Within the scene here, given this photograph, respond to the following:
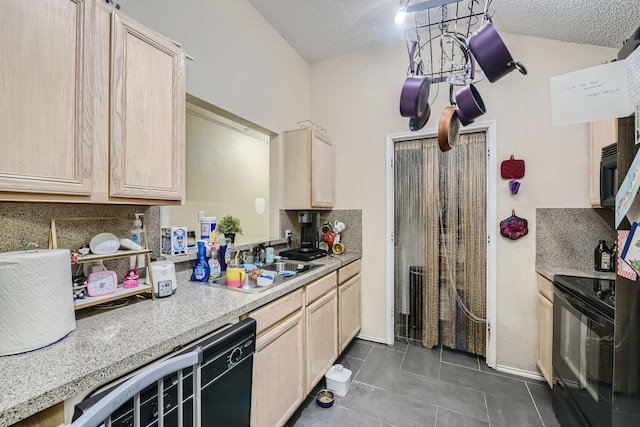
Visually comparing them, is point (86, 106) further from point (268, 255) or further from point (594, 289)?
point (594, 289)

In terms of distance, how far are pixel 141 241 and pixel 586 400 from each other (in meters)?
2.38

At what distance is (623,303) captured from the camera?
577mm

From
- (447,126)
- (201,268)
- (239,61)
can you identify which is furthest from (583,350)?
(239,61)

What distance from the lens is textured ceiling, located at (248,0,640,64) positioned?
1.67 meters

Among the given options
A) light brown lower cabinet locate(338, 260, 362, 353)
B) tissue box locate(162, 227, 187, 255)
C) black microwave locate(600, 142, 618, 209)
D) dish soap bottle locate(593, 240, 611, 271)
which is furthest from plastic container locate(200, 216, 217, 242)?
dish soap bottle locate(593, 240, 611, 271)

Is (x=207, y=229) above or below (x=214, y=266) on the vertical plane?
above

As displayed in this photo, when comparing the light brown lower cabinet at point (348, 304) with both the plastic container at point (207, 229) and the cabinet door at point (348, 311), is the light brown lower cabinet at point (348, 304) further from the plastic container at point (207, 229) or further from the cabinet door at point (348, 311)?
the plastic container at point (207, 229)

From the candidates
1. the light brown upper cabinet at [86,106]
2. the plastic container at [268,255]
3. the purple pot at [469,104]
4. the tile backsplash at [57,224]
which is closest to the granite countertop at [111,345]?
the tile backsplash at [57,224]

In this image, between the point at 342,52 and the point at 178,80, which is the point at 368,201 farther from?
the point at 178,80

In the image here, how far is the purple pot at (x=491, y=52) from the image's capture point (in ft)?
4.14

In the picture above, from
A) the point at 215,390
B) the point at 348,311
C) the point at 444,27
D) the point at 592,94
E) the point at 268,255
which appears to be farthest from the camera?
the point at 348,311

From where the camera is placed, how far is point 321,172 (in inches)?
105

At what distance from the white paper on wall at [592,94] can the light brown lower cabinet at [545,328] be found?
1.82 meters

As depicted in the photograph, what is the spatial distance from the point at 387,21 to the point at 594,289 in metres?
2.44
